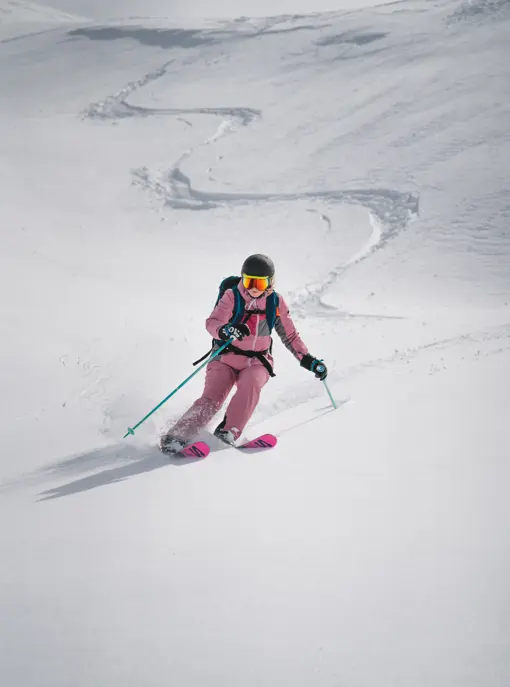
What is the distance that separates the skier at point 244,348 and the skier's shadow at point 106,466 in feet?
1.50

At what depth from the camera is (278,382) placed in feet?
20.2

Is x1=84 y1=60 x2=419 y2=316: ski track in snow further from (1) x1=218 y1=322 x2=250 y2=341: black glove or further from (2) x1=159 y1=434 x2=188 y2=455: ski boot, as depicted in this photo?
(2) x1=159 y1=434 x2=188 y2=455: ski boot

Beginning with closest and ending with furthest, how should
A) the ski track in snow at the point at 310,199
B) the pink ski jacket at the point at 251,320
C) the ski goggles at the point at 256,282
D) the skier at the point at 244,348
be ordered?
the skier at the point at 244,348 < the ski goggles at the point at 256,282 < the pink ski jacket at the point at 251,320 < the ski track in snow at the point at 310,199

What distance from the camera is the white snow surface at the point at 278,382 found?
2102mm

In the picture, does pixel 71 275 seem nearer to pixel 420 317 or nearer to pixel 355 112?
pixel 420 317

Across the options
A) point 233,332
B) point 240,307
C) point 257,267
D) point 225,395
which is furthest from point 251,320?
point 225,395

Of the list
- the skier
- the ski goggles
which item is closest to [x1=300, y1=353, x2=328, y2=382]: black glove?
the skier

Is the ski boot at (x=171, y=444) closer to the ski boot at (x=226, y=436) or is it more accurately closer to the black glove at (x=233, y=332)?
the ski boot at (x=226, y=436)

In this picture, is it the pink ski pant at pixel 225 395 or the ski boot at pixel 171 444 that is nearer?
the ski boot at pixel 171 444

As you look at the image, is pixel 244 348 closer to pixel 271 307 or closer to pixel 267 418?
pixel 271 307

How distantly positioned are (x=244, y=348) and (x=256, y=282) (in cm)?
60

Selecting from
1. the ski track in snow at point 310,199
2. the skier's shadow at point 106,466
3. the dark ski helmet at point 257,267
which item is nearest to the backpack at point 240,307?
the dark ski helmet at point 257,267

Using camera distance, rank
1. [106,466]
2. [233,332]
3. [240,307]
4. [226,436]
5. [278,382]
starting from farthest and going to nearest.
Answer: [278,382], [240,307], [233,332], [226,436], [106,466]

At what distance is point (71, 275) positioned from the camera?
28.7 feet
